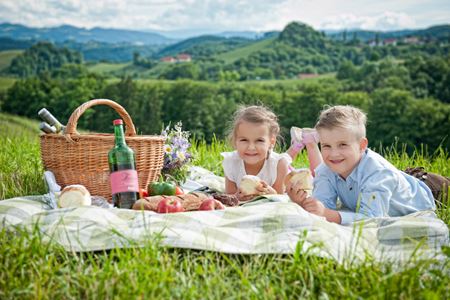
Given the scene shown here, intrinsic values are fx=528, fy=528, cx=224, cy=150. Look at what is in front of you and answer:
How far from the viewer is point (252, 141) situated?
4.80 metres

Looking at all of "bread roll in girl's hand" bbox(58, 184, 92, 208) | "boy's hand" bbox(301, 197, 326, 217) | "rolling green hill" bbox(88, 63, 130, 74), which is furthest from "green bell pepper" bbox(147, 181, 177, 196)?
"rolling green hill" bbox(88, 63, 130, 74)

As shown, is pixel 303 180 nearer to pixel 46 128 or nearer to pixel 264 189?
pixel 264 189

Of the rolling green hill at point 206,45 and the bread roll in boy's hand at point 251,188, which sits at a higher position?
the bread roll in boy's hand at point 251,188

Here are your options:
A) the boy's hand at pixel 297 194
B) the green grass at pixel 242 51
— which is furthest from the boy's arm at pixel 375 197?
the green grass at pixel 242 51

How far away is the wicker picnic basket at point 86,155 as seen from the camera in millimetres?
4434

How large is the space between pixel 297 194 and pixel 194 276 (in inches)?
60.3

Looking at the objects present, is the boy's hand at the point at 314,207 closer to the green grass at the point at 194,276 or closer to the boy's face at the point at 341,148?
the boy's face at the point at 341,148

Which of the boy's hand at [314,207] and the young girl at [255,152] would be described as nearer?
the boy's hand at [314,207]

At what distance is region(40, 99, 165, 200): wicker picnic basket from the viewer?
4.43 meters

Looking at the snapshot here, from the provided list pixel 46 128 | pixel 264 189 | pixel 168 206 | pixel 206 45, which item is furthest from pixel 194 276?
pixel 206 45

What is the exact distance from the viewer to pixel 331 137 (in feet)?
12.6

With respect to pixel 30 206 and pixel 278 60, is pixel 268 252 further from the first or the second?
pixel 278 60

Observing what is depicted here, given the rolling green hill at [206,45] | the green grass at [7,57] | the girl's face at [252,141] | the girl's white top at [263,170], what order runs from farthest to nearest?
the rolling green hill at [206,45] → the green grass at [7,57] → the girl's white top at [263,170] → the girl's face at [252,141]

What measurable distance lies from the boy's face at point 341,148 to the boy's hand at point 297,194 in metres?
0.30
